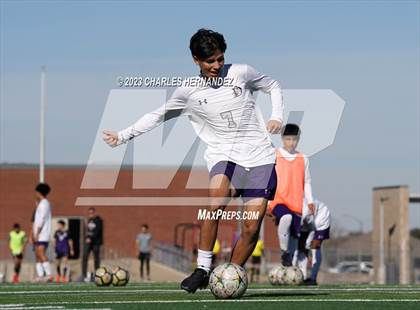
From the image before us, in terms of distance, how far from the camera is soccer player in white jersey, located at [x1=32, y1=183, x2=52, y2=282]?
2411 centimetres

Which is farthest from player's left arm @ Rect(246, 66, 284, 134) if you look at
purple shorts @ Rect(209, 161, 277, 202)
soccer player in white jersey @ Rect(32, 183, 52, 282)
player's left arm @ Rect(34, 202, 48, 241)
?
player's left arm @ Rect(34, 202, 48, 241)

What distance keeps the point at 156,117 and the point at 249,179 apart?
1130mm

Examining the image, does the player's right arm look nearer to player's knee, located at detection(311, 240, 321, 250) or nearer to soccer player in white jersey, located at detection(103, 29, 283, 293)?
soccer player in white jersey, located at detection(103, 29, 283, 293)

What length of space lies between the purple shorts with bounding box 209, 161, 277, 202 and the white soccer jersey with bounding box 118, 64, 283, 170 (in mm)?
64

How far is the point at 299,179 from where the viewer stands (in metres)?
17.2

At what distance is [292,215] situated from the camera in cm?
1720

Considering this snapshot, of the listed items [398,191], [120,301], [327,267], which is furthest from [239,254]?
Answer: [398,191]

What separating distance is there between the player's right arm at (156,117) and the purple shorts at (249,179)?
28.5 inches

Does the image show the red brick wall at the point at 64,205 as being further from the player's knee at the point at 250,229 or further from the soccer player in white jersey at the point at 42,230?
the player's knee at the point at 250,229

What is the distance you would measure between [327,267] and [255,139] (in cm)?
3736

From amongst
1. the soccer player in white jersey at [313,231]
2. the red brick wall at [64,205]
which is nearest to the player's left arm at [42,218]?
the soccer player in white jersey at [313,231]

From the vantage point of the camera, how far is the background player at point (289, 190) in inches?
668

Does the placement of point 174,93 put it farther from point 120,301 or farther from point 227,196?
point 120,301

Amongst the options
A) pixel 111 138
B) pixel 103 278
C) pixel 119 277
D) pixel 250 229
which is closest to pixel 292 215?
pixel 119 277
